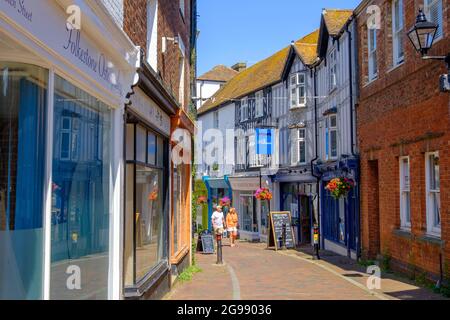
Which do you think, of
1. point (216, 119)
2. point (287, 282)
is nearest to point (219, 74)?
point (216, 119)

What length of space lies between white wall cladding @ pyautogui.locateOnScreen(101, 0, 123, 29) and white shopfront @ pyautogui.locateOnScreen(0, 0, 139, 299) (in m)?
0.35

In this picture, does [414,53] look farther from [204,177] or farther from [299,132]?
[204,177]

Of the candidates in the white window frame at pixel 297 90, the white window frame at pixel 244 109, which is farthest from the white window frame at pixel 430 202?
the white window frame at pixel 244 109

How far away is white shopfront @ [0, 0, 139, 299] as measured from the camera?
3793 mm

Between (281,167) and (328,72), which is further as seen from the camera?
(281,167)


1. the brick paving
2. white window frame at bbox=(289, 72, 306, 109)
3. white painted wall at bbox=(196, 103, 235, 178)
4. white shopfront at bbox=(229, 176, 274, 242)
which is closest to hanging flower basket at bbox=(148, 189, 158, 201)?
the brick paving

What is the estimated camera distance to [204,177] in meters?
35.3

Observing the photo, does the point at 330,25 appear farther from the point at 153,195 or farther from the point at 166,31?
the point at 153,195

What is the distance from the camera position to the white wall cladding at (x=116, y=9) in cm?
590

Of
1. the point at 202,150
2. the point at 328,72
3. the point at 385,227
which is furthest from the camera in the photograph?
the point at 202,150

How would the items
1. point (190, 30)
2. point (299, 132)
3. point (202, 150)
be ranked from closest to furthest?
point (190, 30) → point (299, 132) → point (202, 150)

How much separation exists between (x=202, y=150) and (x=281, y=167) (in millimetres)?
10519
